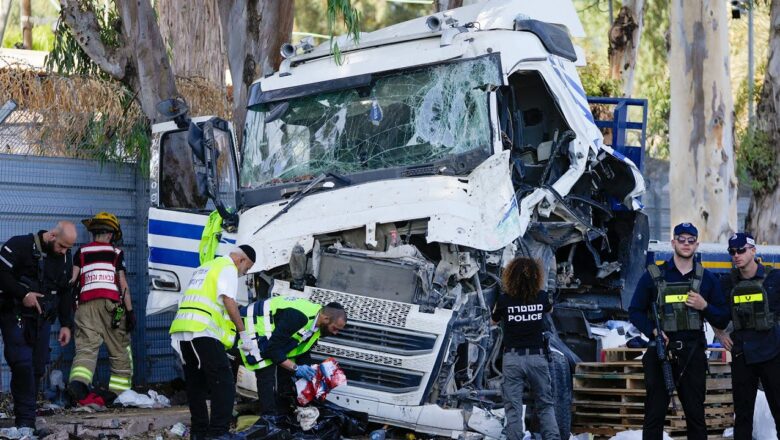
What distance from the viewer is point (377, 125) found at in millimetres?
10719

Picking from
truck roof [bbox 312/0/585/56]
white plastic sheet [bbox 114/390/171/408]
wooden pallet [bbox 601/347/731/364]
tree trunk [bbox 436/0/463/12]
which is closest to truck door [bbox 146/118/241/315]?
white plastic sheet [bbox 114/390/171/408]

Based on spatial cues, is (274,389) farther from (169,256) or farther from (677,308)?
(677,308)

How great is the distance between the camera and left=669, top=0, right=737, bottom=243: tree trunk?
2031cm

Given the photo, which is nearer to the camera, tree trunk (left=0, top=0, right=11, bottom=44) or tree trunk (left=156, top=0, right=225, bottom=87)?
tree trunk (left=156, top=0, right=225, bottom=87)

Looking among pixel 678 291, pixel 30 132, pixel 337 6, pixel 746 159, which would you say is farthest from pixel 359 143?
pixel 746 159

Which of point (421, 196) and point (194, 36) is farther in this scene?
point (194, 36)

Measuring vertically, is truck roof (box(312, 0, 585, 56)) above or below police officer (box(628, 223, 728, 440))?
above

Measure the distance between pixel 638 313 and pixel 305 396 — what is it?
2512 millimetres

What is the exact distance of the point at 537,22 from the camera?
11414mm

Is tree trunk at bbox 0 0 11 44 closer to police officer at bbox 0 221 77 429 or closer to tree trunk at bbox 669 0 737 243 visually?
tree trunk at bbox 669 0 737 243

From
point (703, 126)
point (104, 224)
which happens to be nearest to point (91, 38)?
point (104, 224)

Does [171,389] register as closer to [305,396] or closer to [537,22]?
[305,396]

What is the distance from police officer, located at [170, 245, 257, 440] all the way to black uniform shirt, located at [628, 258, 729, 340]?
9.25 feet

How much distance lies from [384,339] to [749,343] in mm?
2649
